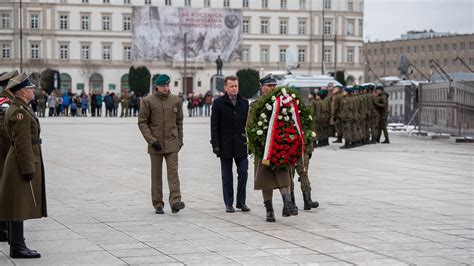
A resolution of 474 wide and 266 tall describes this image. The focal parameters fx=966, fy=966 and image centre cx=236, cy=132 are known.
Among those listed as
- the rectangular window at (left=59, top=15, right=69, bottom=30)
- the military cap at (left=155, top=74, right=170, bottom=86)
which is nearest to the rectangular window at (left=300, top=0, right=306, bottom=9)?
the rectangular window at (left=59, top=15, right=69, bottom=30)

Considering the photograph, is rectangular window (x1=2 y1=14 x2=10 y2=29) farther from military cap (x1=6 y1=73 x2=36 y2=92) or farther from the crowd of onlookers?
military cap (x1=6 y1=73 x2=36 y2=92)

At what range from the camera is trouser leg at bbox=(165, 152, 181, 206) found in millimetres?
12336

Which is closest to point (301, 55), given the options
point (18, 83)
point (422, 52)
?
point (422, 52)

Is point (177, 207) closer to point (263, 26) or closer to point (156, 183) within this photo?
point (156, 183)

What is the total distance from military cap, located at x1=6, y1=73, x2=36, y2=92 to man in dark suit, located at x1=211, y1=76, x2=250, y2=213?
3.68 m

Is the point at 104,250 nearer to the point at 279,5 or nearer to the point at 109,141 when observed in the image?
the point at 109,141

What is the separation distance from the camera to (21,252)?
9055 millimetres

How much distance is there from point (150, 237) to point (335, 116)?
1614cm

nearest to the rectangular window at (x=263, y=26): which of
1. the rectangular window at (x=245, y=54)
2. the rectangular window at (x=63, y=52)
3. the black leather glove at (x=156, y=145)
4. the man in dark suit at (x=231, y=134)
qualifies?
the rectangular window at (x=245, y=54)

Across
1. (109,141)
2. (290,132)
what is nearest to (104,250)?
(290,132)

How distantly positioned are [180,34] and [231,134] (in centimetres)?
9446

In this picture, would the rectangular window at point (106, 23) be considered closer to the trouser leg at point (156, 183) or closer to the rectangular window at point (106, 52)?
the rectangular window at point (106, 52)

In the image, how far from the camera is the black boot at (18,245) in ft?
29.7

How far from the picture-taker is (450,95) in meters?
30.1
